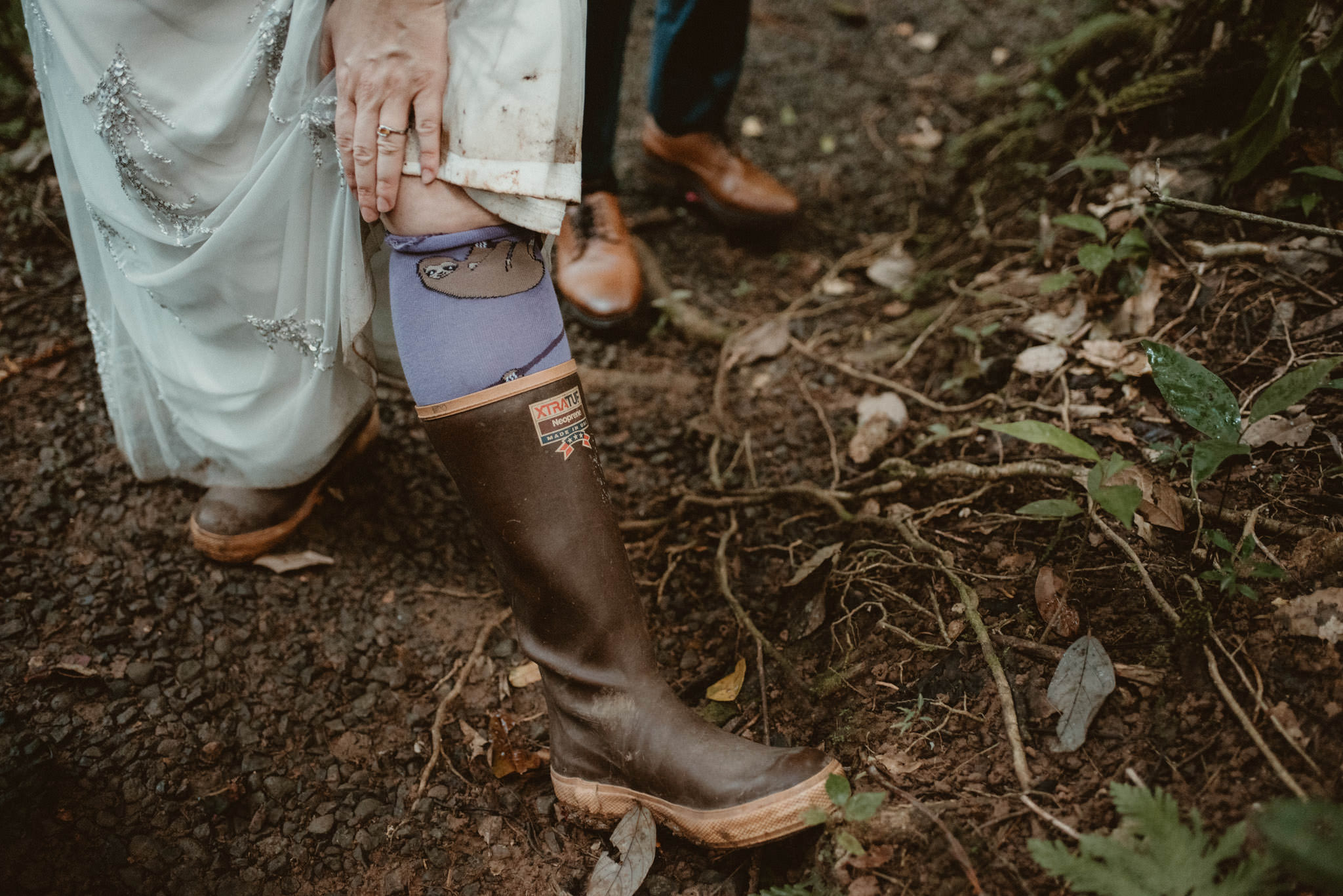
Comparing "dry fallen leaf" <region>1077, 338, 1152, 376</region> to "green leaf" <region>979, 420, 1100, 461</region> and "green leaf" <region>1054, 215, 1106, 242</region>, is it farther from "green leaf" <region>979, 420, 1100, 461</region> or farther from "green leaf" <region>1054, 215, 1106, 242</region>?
"green leaf" <region>979, 420, 1100, 461</region>

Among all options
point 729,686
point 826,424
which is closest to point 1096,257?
point 826,424

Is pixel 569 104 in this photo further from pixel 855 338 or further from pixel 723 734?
pixel 855 338

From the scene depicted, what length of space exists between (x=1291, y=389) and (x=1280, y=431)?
26 cm

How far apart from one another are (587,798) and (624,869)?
109 mm

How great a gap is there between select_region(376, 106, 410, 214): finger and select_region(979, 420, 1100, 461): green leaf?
2.78ft

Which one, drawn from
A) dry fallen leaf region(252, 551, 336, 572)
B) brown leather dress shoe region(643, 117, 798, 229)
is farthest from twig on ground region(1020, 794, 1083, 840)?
brown leather dress shoe region(643, 117, 798, 229)

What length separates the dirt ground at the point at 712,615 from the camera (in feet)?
3.12

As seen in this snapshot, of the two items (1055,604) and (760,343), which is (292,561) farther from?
(1055,604)

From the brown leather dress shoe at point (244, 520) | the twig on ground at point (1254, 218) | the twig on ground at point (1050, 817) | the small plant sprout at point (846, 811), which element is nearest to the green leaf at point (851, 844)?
the small plant sprout at point (846, 811)

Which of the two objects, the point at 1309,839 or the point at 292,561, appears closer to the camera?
the point at 1309,839

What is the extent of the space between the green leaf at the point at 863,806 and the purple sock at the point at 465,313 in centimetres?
68

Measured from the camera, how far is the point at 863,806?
895 millimetres

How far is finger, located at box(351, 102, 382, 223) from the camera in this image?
95 cm

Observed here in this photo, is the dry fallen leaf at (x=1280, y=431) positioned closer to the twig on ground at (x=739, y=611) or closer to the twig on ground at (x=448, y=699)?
the twig on ground at (x=739, y=611)
